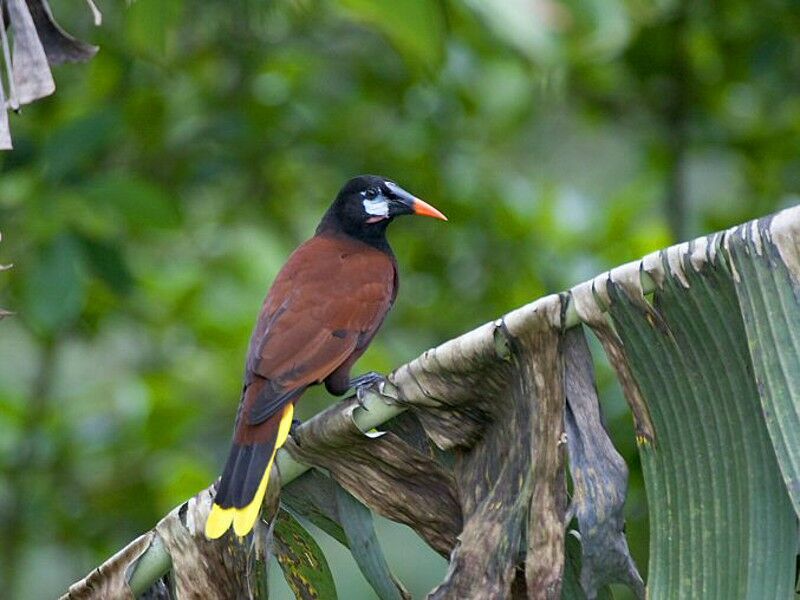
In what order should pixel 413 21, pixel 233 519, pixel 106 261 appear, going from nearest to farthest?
pixel 233 519 < pixel 413 21 < pixel 106 261

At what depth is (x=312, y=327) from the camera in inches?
127

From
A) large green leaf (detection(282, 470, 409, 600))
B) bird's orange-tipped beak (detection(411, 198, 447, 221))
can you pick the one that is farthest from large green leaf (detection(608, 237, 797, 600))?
bird's orange-tipped beak (detection(411, 198, 447, 221))

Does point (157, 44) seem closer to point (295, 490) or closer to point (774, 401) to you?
point (295, 490)

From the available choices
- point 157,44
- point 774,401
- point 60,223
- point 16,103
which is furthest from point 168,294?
point 774,401

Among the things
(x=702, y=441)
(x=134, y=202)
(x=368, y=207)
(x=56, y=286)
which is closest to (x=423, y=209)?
(x=368, y=207)

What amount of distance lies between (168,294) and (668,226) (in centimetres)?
183

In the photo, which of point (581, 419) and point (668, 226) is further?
point (668, 226)

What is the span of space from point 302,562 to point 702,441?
0.83 meters

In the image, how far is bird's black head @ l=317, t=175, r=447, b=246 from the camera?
3.94 meters

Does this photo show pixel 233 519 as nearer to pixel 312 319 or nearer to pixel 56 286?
pixel 312 319

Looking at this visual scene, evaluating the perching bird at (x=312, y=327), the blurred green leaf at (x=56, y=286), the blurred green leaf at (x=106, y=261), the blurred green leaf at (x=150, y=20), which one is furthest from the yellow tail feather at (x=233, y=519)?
the blurred green leaf at (x=106, y=261)

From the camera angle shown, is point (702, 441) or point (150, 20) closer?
point (702, 441)

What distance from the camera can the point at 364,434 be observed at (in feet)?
7.45

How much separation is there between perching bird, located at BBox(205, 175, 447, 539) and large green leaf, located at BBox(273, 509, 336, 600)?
0.10m
